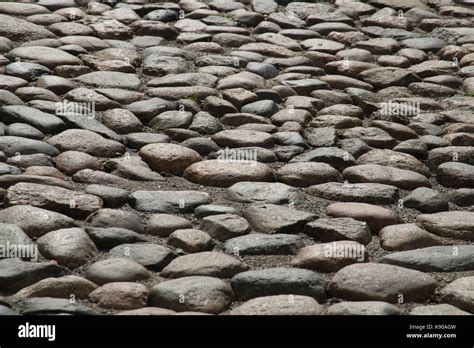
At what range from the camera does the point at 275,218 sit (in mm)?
4691

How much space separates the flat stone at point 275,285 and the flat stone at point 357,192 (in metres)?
1.05

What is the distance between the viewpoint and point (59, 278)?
3885 millimetres

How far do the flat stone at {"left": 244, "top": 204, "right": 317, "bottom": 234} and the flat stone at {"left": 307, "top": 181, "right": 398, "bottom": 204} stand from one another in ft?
1.10

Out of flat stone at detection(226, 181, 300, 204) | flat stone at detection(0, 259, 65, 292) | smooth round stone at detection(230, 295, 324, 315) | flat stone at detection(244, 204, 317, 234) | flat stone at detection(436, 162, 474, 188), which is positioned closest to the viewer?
smooth round stone at detection(230, 295, 324, 315)

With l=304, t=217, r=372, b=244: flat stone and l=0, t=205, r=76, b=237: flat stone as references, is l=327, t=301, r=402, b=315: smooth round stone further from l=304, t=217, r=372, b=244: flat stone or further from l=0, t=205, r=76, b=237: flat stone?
l=0, t=205, r=76, b=237: flat stone

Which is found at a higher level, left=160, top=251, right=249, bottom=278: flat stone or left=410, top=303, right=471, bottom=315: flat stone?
left=160, top=251, right=249, bottom=278: flat stone

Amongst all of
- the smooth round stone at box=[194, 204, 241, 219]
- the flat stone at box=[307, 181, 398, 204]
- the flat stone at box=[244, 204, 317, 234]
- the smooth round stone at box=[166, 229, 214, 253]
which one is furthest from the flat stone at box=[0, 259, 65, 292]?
the flat stone at box=[307, 181, 398, 204]

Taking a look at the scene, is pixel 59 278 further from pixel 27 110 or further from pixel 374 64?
pixel 374 64

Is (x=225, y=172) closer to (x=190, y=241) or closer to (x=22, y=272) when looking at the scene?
(x=190, y=241)

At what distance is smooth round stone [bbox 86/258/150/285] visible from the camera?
157 inches

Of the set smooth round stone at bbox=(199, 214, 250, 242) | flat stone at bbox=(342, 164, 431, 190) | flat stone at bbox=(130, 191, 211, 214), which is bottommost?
smooth round stone at bbox=(199, 214, 250, 242)
